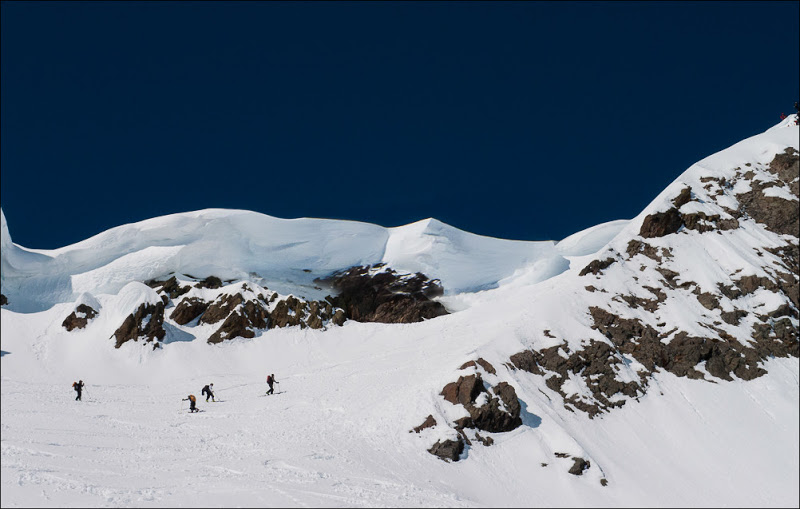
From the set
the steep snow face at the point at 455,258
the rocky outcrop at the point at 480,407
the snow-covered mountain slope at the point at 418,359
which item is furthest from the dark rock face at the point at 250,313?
the rocky outcrop at the point at 480,407

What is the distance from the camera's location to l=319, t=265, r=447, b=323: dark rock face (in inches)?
2260

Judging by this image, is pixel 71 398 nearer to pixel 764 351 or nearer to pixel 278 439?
pixel 278 439

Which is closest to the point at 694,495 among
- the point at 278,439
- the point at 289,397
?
the point at 278,439

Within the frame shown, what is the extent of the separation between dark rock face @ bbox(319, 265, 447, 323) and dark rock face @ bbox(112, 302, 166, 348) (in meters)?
14.8

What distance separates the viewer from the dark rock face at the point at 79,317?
1949 inches

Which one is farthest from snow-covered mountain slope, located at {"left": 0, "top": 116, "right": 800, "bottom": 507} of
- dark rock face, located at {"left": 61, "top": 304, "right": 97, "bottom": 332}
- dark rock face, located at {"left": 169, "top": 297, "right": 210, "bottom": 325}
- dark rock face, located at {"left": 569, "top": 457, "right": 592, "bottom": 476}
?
dark rock face, located at {"left": 61, "top": 304, "right": 97, "bottom": 332}

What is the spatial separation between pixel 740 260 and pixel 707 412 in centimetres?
1254

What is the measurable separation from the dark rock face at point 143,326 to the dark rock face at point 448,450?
2863 cm

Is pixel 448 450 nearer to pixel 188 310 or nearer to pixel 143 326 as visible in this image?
pixel 143 326

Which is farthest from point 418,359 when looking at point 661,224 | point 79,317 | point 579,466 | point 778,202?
point 79,317

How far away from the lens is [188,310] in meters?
53.7

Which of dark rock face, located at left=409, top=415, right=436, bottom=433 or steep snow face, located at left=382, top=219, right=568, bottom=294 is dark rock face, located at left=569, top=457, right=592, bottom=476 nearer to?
dark rock face, located at left=409, top=415, right=436, bottom=433

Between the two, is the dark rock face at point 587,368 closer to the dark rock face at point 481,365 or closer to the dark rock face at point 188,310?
the dark rock face at point 481,365

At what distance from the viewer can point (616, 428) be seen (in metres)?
32.7
